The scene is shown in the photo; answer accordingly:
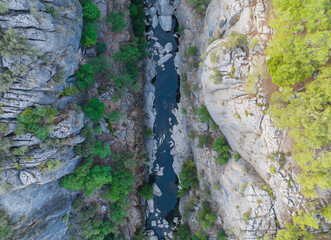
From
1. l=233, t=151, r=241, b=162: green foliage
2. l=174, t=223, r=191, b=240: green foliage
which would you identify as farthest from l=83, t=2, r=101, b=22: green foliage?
l=174, t=223, r=191, b=240: green foliage

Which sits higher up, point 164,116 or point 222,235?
point 164,116

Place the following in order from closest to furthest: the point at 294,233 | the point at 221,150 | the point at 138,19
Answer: the point at 294,233
the point at 221,150
the point at 138,19

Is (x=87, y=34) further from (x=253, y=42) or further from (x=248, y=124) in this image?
(x=248, y=124)

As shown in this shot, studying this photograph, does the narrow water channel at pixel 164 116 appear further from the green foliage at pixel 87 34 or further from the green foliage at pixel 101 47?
the green foliage at pixel 87 34

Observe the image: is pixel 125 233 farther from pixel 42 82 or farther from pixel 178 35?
pixel 178 35

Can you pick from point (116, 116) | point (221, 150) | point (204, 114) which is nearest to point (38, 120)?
point (116, 116)

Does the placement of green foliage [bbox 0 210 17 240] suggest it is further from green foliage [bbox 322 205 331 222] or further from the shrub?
green foliage [bbox 322 205 331 222]

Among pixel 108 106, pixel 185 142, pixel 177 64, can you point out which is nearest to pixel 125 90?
pixel 108 106

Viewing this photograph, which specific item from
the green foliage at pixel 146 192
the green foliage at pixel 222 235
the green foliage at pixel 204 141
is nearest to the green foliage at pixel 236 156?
the green foliage at pixel 204 141
